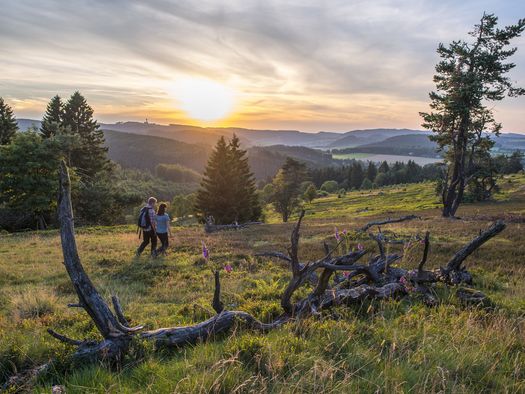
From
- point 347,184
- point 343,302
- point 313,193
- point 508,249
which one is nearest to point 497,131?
point 508,249

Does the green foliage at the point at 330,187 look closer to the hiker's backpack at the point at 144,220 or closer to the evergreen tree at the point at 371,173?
the evergreen tree at the point at 371,173

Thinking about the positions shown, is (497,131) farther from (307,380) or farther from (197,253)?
(307,380)

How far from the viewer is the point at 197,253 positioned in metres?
14.3

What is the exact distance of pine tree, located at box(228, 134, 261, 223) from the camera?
46312 mm

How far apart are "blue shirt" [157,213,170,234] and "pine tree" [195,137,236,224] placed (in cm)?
3123

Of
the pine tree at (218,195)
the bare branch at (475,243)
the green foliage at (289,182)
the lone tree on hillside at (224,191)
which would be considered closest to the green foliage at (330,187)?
the green foliage at (289,182)

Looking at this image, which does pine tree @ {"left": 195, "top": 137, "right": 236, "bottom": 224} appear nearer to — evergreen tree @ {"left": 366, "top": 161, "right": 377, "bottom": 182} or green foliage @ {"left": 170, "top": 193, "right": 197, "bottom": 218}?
green foliage @ {"left": 170, "top": 193, "right": 197, "bottom": 218}

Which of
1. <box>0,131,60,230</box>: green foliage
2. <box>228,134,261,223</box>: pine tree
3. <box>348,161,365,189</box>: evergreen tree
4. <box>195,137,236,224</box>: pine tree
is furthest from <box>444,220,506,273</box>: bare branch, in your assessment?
<box>348,161,365,189</box>: evergreen tree

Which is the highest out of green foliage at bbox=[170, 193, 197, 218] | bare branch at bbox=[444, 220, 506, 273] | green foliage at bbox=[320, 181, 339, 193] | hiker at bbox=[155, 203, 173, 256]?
bare branch at bbox=[444, 220, 506, 273]

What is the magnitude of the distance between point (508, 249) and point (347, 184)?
5113 inches

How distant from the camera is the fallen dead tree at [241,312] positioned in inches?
147

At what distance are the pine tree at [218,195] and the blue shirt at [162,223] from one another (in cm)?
3123

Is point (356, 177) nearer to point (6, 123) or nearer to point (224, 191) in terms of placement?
point (224, 191)

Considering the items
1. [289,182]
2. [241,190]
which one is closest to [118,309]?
[241,190]
